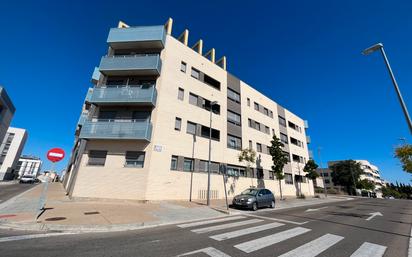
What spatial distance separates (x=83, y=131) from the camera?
16.2 m

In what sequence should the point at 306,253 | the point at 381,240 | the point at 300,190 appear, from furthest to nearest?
the point at 300,190, the point at 381,240, the point at 306,253

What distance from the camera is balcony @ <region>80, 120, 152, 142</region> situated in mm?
Answer: 15820

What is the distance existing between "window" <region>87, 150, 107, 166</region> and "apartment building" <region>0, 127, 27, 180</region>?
6119cm

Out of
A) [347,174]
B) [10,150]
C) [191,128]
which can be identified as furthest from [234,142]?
[10,150]

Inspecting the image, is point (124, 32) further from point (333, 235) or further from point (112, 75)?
point (333, 235)

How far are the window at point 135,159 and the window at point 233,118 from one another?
41.1 feet

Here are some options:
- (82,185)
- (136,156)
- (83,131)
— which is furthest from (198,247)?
(83,131)

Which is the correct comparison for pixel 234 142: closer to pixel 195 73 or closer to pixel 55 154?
pixel 195 73

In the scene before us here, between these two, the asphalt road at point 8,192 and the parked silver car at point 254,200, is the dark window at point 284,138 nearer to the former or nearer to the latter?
the parked silver car at point 254,200

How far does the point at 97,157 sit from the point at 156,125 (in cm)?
569

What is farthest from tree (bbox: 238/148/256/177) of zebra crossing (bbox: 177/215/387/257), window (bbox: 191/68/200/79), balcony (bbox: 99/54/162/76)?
zebra crossing (bbox: 177/215/387/257)

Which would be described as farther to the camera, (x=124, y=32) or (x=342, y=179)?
(x=342, y=179)

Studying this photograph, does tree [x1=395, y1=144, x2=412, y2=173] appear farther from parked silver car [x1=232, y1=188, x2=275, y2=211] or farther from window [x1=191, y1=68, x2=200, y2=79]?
window [x1=191, y1=68, x2=200, y2=79]

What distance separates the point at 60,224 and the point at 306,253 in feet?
27.8
